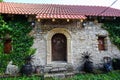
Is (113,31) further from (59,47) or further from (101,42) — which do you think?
(59,47)

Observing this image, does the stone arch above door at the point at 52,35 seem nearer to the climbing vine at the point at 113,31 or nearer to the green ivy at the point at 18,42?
the green ivy at the point at 18,42

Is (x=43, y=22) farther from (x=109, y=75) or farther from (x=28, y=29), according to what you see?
(x=109, y=75)

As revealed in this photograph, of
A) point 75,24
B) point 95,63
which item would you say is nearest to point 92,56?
point 95,63

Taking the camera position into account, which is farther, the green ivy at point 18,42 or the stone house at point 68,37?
the stone house at point 68,37

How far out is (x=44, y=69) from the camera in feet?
31.0

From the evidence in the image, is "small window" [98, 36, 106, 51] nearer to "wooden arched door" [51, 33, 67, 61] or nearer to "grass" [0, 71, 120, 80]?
"grass" [0, 71, 120, 80]

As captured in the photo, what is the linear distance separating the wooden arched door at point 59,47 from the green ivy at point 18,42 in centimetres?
146

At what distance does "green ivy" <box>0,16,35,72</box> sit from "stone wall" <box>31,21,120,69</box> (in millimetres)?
364

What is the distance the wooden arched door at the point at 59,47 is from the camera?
1018 centimetres

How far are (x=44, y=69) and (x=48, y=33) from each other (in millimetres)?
2095

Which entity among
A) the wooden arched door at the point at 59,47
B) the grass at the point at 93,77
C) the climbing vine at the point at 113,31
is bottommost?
the grass at the point at 93,77

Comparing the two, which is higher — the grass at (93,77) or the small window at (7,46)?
the small window at (7,46)

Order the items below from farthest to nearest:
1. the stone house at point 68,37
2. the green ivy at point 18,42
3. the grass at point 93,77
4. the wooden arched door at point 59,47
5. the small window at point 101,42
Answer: the small window at point 101,42, the wooden arched door at point 59,47, the stone house at point 68,37, the green ivy at point 18,42, the grass at point 93,77

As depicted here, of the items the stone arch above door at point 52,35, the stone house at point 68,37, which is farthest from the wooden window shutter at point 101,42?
the stone arch above door at point 52,35
